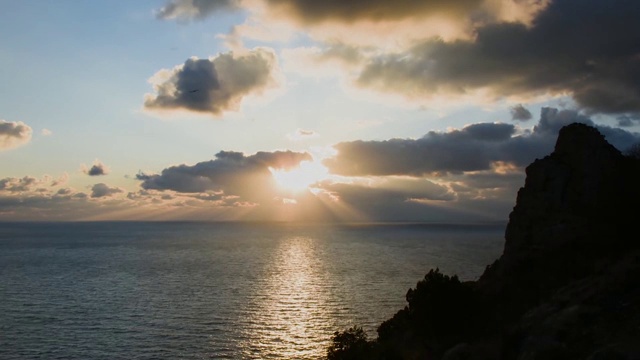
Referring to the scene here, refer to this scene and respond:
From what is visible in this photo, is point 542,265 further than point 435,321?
Yes

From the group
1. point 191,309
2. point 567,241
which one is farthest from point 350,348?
point 191,309

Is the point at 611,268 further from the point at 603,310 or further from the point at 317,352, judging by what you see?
the point at 317,352

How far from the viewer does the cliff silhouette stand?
157 ft

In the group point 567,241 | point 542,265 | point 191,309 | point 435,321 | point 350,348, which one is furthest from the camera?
point 191,309

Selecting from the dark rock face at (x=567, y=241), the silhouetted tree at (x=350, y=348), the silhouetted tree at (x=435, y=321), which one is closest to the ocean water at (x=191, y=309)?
the silhouetted tree at (x=350, y=348)

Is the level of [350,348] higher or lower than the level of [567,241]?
lower

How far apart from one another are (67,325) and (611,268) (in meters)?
92.5

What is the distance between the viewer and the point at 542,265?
58.2 m

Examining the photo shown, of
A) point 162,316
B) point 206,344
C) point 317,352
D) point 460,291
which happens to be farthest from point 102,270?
point 460,291

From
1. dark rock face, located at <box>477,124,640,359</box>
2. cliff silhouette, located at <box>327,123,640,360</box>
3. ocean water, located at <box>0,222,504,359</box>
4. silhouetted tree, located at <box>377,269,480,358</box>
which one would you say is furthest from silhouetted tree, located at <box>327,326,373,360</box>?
dark rock face, located at <box>477,124,640,359</box>

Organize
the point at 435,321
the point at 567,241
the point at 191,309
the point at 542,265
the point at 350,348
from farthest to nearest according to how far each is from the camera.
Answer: the point at 191,309, the point at 350,348, the point at 542,265, the point at 567,241, the point at 435,321

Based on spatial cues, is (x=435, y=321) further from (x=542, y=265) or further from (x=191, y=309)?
(x=191, y=309)

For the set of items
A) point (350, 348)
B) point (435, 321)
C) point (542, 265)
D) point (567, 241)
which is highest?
point (567, 241)

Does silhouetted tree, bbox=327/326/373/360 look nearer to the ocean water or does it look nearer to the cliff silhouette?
the cliff silhouette
